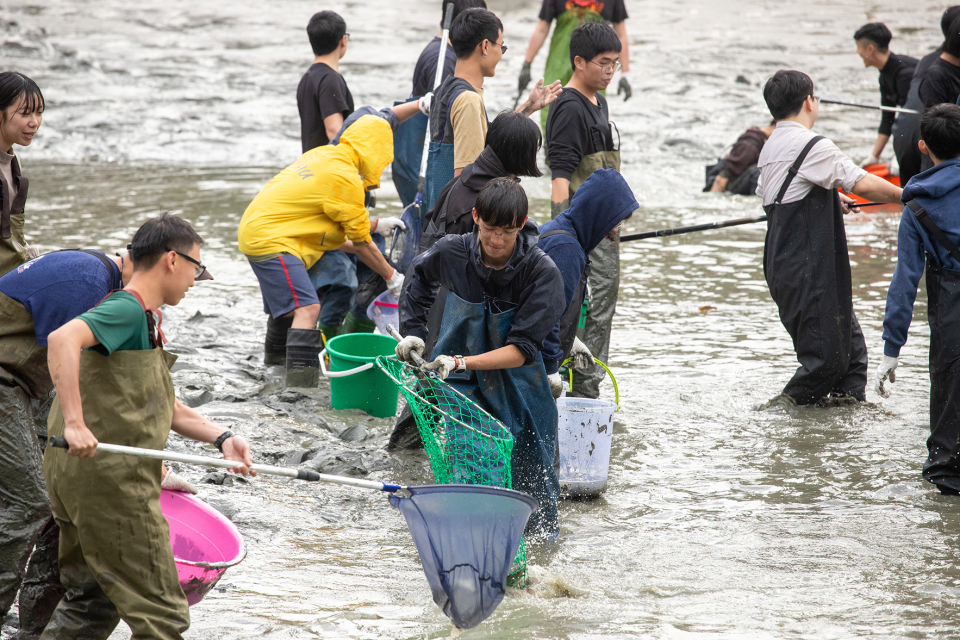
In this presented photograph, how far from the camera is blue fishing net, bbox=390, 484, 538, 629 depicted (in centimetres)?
303

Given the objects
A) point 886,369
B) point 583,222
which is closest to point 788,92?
point 886,369

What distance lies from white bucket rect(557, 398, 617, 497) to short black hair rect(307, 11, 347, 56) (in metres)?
3.42

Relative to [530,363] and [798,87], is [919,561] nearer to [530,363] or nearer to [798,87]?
[530,363]

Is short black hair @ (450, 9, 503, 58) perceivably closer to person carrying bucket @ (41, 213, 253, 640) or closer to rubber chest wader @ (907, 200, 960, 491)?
rubber chest wader @ (907, 200, 960, 491)

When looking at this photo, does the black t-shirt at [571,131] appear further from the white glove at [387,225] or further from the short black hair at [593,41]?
the white glove at [387,225]

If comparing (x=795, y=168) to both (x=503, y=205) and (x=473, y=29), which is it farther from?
(x=503, y=205)

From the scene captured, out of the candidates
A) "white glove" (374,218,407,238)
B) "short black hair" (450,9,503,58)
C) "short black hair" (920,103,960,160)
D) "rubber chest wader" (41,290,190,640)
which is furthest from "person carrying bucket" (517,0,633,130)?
"rubber chest wader" (41,290,190,640)

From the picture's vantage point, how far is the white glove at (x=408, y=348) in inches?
140

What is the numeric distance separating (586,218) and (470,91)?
1.51m

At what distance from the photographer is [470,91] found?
535cm

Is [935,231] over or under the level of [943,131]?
under

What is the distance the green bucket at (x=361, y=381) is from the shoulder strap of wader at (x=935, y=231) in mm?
2869

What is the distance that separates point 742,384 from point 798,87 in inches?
74.6

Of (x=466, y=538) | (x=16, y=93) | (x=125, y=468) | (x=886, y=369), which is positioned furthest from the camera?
(x=886, y=369)
